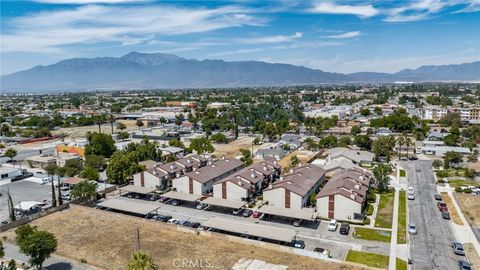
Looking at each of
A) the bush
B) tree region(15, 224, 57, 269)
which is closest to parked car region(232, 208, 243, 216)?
the bush

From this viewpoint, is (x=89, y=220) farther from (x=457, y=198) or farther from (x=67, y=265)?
(x=457, y=198)

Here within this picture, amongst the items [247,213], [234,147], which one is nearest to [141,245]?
[247,213]

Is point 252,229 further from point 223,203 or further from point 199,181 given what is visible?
point 199,181

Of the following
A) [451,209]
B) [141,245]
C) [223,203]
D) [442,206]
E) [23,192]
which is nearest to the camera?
[141,245]

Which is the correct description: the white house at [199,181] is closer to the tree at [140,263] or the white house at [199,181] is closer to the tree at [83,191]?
the tree at [83,191]

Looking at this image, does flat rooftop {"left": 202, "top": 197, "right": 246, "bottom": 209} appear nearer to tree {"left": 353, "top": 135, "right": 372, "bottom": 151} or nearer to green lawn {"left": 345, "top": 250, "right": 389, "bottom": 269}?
green lawn {"left": 345, "top": 250, "right": 389, "bottom": 269}

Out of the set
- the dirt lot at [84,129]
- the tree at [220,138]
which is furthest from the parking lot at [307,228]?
the dirt lot at [84,129]
